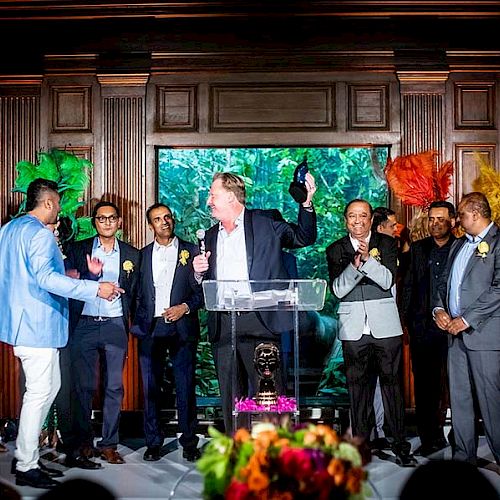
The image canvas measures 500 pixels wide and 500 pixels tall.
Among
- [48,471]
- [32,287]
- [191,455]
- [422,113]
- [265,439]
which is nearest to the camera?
[265,439]

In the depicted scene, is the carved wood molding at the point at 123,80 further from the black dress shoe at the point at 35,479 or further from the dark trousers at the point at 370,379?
the black dress shoe at the point at 35,479

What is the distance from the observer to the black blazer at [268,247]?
5.39 metres

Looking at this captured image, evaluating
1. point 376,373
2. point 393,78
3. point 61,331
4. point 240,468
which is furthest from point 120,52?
point 240,468

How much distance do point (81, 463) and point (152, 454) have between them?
504 mm

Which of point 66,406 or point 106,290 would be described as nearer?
point 106,290

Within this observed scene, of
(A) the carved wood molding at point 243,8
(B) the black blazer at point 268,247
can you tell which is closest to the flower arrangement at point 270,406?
(B) the black blazer at point 268,247

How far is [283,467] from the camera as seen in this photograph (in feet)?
9.00

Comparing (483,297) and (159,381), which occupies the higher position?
(483,297)

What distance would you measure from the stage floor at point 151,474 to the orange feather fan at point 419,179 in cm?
174

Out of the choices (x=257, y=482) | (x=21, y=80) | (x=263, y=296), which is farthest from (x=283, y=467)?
(x=21, y=80)

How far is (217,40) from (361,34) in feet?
3.66

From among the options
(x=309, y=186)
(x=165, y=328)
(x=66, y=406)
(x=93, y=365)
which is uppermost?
(x=309, y=186)

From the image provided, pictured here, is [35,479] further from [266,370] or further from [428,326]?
[428,326]

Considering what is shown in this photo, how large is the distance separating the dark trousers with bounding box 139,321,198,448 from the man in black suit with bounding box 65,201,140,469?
17 cm
